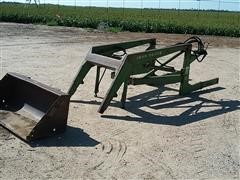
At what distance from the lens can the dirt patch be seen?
4.57 metres

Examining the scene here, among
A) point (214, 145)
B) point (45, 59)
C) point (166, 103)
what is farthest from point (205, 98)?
point (45, 59)

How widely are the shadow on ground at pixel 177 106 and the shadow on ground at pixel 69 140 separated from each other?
0.94 metres

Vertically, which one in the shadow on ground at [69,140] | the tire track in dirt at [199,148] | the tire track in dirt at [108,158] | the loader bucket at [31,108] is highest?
the loader bucket at [31,108]

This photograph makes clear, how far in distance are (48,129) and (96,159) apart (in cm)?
89

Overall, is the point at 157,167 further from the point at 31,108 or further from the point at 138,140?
the point at 31,108

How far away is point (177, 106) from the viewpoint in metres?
7.32

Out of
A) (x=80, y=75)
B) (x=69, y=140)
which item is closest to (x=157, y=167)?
(x=69, y=140)

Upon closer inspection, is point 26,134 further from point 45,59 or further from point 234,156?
point 45,59

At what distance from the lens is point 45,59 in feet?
36.3

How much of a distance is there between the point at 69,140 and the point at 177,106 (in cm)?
262

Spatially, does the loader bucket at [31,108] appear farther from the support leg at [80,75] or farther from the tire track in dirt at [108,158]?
the support leg at [80,75]

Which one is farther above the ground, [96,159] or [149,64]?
[149,64]

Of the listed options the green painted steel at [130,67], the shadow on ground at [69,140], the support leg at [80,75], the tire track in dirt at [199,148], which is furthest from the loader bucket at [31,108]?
the tire track in dirt at [199,148]

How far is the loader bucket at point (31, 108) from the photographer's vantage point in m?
5.28
